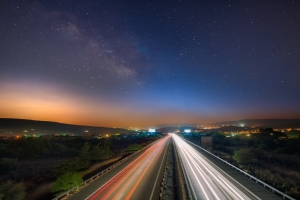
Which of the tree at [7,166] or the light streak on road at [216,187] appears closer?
the light streak on road at [216,187]

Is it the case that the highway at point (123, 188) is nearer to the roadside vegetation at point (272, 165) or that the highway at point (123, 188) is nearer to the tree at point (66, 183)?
the tree at point (66, 183)

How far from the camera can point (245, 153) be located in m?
52.3

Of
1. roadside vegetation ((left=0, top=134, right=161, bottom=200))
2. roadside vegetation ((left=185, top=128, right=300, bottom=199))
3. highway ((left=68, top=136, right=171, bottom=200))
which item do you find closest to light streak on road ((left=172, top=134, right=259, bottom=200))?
highway ((left=68, top=136, right=171, bottom=200))

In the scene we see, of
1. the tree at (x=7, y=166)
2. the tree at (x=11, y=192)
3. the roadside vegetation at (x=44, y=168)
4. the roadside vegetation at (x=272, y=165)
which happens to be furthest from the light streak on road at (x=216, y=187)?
the tree at (x=7, y=166)

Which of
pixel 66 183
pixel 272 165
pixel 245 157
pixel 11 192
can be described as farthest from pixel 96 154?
pixel 272 165

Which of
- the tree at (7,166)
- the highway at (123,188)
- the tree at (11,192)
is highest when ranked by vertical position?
the tree at (11,192)

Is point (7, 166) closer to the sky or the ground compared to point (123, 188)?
closer to the ground

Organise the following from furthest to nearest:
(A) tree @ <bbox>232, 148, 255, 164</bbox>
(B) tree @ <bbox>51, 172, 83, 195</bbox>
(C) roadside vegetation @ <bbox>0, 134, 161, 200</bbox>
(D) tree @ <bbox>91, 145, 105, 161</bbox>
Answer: (D) tree @ <bbox>91, 145, 105, 161</bbox>
(A) tree @ <bbox>232, 148, 255, 164</bbox>
(C) roadside vegetation @ <bbox>0, 134, 161, 200</bbox>
(B) tree @ <bbox>51, 172, 83, 195</bbox>

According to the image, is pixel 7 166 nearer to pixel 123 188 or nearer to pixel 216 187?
pixel 123 188

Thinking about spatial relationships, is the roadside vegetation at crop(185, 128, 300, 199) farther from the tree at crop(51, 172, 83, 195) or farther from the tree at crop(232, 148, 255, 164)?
the tree at crop(51, 172, 83, 195)

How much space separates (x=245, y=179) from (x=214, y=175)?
4.27m

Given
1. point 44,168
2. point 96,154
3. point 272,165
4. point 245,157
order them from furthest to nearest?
point 96,154 < point 44,168 < point 245,157 < point 272,165

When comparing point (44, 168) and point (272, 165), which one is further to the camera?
point (44, 168)

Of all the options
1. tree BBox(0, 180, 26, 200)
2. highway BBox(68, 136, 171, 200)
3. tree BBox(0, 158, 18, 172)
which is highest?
tree BBox(0, 180, 26, 200)
